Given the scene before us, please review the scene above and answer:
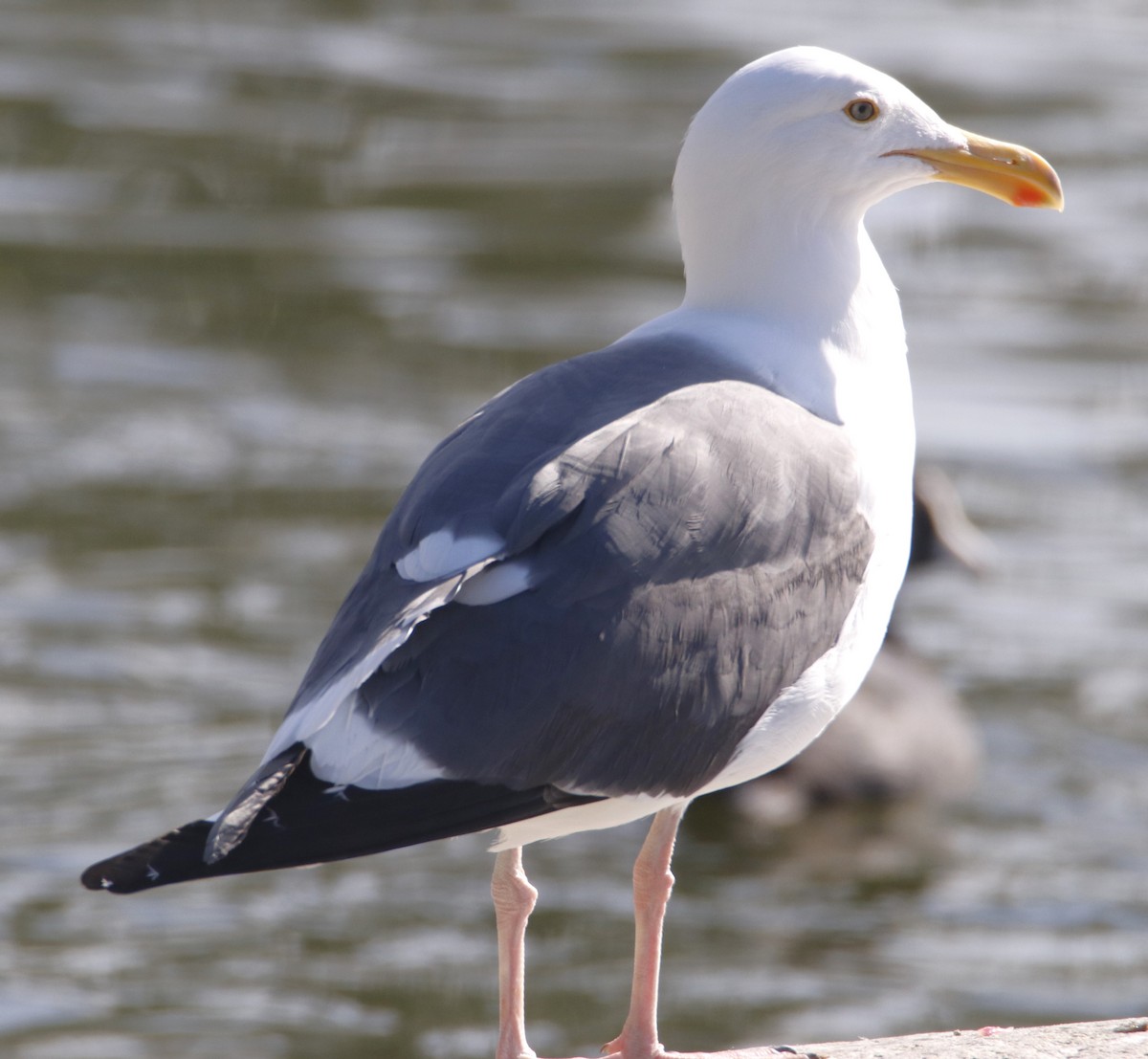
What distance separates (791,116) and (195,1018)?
453 cm

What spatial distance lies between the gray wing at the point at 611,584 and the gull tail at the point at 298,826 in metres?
0.05

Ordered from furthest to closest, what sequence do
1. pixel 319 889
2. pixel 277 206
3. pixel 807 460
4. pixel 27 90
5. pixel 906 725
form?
pixel 27 90 → pixel 277 206 → pixel 906 725 → pixel 319 889 → pixel 807 460

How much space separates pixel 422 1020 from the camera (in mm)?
7793

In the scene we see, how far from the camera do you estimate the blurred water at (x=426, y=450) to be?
26.7 feet

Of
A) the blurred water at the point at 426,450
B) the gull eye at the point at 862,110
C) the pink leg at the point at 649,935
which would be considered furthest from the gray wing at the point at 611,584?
the blurred water at the point at 426,450

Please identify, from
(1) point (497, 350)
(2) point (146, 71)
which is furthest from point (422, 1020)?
(2) point (146, 71)

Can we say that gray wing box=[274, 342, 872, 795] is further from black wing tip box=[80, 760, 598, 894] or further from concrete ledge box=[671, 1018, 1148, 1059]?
concrete ledge box=[671, 1018, 1148, 1059]

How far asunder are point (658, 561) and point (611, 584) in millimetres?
104

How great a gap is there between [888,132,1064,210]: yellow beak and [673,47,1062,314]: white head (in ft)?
0.07

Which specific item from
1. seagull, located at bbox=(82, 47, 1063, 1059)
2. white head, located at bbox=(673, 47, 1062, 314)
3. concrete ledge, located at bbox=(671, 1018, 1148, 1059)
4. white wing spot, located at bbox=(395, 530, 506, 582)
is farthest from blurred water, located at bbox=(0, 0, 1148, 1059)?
white wing spot, located at bbox=(395, 530, 506, 582)

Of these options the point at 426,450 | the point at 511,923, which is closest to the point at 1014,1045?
the point at 511,923

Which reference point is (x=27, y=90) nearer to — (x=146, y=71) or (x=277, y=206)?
(x=146, y=71)

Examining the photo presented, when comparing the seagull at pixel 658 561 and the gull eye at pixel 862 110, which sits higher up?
the gull eye at pixel 862 110

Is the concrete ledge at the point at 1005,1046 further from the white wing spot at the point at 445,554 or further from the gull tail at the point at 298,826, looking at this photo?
the white wing spot at the point at 445,554
